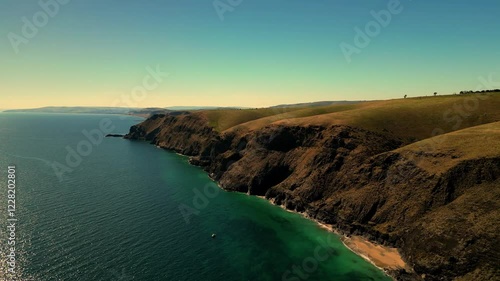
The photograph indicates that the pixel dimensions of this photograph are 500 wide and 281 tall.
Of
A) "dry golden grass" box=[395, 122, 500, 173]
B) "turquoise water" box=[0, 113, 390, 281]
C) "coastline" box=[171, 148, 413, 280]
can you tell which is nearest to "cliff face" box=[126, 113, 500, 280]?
"dry golden grass" box=[395, 122, 500, 173]

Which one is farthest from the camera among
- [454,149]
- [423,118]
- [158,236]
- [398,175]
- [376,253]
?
[423,118]

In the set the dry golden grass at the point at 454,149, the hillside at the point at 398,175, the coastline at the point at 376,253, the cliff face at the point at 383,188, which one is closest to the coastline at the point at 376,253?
A: the coastline at the point at 376,253

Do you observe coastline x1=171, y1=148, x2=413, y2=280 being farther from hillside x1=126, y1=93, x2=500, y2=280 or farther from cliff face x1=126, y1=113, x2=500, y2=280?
cliff face x1=126, y1=113, x2=500, y2=280

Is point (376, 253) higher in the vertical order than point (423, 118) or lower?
lower

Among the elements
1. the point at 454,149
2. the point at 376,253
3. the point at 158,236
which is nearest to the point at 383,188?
the point at 454,149

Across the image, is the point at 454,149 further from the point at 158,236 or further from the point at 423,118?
the point at 158,236

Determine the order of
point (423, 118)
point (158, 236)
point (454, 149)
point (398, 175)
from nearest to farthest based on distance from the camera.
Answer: point (158, 236), point (454, 149), point (398, 175), point (423, 118)

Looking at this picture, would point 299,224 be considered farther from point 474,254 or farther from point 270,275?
point 474,254

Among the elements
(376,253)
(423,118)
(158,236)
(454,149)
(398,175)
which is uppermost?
(423,118)
